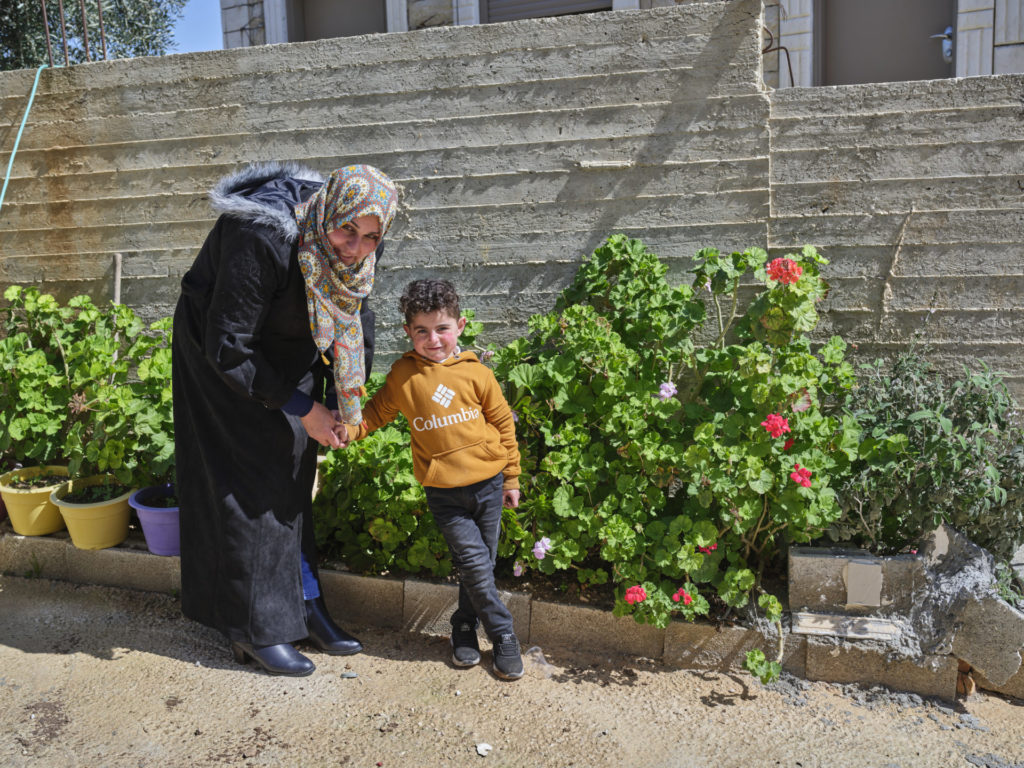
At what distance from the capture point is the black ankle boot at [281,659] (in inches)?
114

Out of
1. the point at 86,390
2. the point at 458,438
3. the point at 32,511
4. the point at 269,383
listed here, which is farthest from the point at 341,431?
the point at 32,511

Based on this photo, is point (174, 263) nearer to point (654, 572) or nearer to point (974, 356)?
point (654, 572)

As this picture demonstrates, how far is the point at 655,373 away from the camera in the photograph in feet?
10.7

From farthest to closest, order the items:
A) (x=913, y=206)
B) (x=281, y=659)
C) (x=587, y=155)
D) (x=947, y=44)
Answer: (x=947, y=44) < (x=587, y=155) < (x=913, y=206) < (x=281, y=659)

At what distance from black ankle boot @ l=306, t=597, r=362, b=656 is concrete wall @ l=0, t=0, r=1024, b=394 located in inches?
54.3

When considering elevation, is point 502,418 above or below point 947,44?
below

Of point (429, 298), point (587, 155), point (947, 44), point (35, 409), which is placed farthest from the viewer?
point (947, 44)

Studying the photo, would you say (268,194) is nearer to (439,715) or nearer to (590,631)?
(439,715)

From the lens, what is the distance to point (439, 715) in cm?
269

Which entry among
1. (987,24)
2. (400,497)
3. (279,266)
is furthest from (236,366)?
(987,24)

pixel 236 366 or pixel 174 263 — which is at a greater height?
pixel 174 263

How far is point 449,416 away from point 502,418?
209mm

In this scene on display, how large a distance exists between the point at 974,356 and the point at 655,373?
1389 millimetres

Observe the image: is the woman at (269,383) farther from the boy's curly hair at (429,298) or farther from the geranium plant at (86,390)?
the geranium plant at (86,390)
